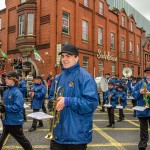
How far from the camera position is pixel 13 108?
5156mm

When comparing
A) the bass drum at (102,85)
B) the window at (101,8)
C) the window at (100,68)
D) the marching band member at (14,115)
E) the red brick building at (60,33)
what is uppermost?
the window at (101,8)

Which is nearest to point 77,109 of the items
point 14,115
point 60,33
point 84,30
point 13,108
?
point 13,108

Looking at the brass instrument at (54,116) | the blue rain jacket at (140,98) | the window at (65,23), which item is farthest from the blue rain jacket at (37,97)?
the window at (65,23)

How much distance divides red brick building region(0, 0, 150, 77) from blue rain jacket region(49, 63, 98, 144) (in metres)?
19.5

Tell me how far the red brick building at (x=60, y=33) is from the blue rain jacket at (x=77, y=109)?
63.9 ft

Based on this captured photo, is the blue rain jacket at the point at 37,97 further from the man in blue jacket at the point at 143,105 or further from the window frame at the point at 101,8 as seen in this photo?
the window frame at the point at 101,8

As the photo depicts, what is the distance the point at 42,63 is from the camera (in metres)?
23.5

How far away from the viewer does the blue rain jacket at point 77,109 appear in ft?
10.8

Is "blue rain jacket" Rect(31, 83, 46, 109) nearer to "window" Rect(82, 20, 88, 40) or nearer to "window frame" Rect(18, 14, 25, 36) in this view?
"window frame" Rect(18, 14, 25, 36)

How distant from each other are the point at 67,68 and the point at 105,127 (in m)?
6.15

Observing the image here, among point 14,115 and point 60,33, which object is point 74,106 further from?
point 60,33

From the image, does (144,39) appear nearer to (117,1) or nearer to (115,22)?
(117,1)

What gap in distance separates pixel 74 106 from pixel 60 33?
21.0 meters

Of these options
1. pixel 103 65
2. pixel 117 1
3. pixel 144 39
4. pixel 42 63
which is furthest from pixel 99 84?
pixel 117 1
